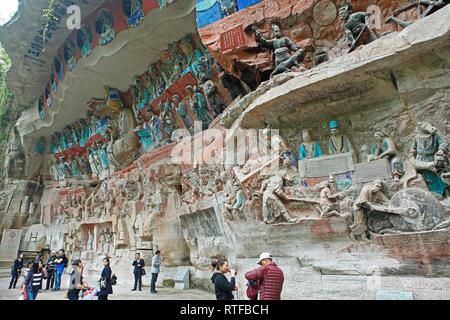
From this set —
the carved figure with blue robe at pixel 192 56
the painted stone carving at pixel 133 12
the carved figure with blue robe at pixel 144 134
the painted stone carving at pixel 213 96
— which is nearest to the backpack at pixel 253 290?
the painted stone carving at pixel 213 96

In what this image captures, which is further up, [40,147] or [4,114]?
[4,114]

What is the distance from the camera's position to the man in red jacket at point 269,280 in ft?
8.53

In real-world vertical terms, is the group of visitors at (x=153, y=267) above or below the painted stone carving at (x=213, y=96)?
below

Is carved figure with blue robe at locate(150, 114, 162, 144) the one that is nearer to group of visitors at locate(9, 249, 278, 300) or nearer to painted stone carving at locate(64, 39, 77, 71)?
painted stone carving at locate(64, 39, 77, 71)

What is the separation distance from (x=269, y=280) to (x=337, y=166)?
280cm

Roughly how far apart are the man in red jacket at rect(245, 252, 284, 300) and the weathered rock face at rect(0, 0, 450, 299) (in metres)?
2.06

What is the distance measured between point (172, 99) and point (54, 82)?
6694 mm

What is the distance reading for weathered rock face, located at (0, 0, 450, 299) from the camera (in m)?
3.99

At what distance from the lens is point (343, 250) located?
456 centimetres

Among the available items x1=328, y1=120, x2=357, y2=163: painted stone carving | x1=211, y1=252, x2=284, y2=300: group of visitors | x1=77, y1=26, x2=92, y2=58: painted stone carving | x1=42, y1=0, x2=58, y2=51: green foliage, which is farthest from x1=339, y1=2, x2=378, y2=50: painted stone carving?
x1=42, y1=0, x2=58, y2=51: green foliage

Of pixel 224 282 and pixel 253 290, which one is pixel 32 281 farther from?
pixel 253 290

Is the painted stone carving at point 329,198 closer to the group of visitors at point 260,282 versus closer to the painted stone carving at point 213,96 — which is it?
the group of visitors at point 260,282

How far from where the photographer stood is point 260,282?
2715mm

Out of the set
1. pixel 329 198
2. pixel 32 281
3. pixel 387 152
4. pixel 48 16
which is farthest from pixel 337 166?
pixel 48 16
